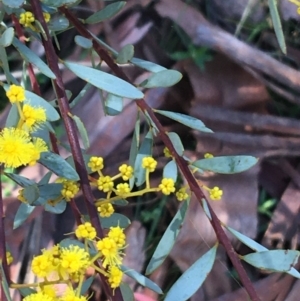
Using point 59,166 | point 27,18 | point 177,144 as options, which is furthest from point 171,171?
point 27,18

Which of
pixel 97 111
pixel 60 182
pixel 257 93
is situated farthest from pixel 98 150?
pixel 60 182

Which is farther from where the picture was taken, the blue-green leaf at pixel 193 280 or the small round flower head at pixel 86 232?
the blue-green leaf at pixel 193 280

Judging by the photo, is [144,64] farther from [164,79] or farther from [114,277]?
[114,277]

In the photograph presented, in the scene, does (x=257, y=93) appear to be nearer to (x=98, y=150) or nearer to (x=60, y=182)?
(x=98, y=150)

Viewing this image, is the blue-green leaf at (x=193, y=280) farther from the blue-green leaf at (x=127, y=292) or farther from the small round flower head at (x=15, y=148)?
the small round flower head at (x=15, y=148)

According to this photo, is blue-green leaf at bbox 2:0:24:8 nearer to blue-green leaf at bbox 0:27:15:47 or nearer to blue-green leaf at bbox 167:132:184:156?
blue-green leaf at bbox 0:27:15:47

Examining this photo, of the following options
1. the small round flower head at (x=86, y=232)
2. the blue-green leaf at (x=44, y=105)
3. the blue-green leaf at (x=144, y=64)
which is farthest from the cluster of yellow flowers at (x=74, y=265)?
the blue-green leaf at (x=144, y=64)

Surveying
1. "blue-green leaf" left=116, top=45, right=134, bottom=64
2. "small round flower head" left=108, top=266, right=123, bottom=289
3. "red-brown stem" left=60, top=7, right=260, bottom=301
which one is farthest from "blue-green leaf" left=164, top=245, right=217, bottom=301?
"blue-green leaf" left=116, top=45, right=134, bottom=64
